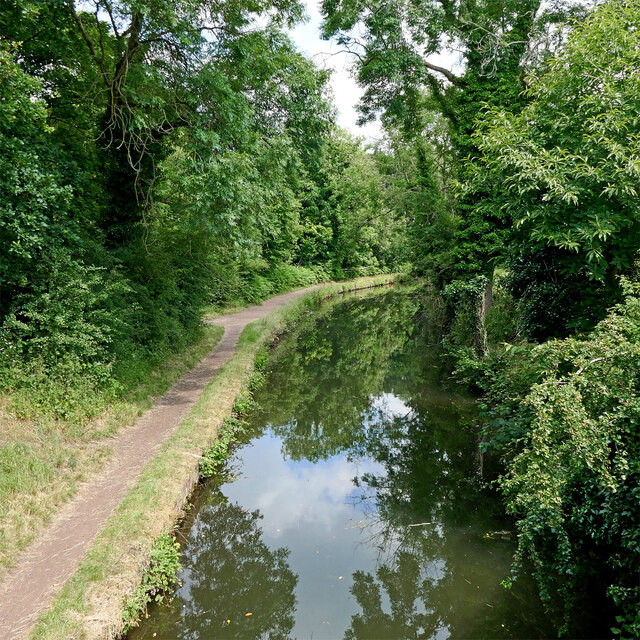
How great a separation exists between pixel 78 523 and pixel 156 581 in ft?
4.58

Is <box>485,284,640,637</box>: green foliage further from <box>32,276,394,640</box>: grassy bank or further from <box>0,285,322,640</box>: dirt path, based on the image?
<box>0,285,322,640</box>: dirt path

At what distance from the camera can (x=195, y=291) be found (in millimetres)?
14289

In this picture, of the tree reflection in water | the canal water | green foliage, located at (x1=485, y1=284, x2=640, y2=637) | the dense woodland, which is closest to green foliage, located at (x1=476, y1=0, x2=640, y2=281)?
the dense woodland

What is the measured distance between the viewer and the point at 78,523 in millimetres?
5445

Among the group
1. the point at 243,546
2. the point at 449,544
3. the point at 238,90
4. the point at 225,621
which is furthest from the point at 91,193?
the point at 449,544

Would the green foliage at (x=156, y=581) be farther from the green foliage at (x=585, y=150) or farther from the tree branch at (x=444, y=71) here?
the tree branch at (x=444, y=71)

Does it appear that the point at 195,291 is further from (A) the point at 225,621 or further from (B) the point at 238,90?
(A) the point at 225,621

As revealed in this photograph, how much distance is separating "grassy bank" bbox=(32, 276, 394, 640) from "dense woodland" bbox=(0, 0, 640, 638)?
1.89m

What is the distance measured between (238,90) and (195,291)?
639 cm

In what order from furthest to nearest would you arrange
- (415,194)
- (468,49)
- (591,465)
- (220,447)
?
(415,194) → (468,49) → (220,447) → (591,465)

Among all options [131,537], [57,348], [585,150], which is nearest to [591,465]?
[585,150]

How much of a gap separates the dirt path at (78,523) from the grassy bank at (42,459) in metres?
0.15

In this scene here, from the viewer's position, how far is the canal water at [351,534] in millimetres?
4871

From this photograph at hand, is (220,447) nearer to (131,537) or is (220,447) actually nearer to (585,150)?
(131,537)
